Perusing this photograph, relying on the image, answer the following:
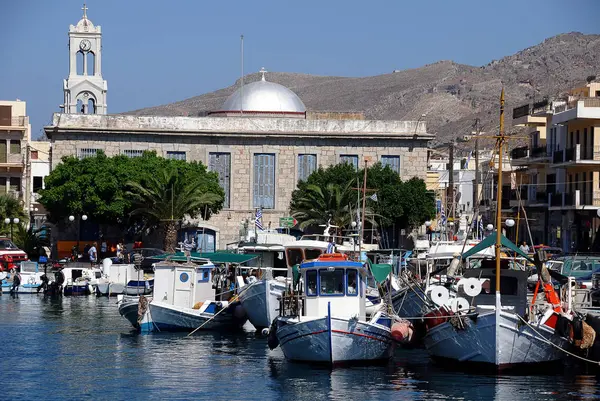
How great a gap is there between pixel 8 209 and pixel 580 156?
3119 cm

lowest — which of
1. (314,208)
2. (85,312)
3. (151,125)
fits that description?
(85,312)

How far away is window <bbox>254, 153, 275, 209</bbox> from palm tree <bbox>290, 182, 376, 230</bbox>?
5.63 m

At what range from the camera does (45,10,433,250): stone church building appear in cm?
7256

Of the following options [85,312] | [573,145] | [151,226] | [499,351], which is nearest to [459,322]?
[499,351]

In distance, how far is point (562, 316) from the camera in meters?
30.8

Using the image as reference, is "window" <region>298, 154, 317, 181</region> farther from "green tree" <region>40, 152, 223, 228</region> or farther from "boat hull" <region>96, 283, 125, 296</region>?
"boat hull" <region>96, 283, 125, 296</region>

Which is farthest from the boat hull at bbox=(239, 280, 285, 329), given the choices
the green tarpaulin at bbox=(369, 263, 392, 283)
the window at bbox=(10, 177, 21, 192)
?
the window at bbox=(10, 177, 21, 192)

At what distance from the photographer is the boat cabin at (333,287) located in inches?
1258

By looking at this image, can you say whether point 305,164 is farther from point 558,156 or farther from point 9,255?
point 9,255

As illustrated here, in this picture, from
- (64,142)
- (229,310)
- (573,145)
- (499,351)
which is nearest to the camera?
(499,351)

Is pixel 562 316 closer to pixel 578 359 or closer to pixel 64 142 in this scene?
pixel 578 359

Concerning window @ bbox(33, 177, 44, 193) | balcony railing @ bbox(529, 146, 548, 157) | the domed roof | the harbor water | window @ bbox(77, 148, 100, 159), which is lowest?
the harbor water

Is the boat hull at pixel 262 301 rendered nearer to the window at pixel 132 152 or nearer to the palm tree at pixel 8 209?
the window at pixel 132 152

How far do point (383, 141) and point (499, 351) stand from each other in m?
44.0
